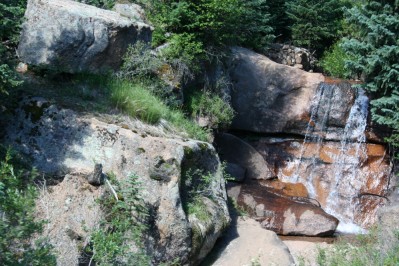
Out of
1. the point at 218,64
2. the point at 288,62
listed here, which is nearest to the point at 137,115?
the point at 218,64

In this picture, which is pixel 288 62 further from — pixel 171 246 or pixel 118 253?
pixel 118 253

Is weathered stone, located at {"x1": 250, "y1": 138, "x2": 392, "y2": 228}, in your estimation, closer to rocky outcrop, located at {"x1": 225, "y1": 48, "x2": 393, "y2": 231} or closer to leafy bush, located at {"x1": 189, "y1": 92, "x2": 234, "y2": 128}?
rocky outcrop, located at {"x1": 225, "y1": 48, "x2": 393, "y2": 231}

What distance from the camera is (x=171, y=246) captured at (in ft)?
20.7

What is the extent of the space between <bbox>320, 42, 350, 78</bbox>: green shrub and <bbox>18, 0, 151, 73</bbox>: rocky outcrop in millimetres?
8498

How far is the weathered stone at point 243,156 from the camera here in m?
12.0

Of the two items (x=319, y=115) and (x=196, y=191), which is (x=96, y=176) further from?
(x=319, y=115)

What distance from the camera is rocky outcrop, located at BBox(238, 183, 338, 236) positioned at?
9.81m

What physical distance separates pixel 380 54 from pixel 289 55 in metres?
4.32

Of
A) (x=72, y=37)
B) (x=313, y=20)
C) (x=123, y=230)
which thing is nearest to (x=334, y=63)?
(x=313, y=20)

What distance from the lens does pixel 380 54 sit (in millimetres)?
11234

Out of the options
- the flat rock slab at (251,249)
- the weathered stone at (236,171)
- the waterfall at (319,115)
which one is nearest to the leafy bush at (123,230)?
the flat rock slab at (251,249)

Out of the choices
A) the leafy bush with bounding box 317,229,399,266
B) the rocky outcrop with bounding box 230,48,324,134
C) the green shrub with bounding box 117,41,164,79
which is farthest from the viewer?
the rocky outcrop with bounding box 230,48,324,134

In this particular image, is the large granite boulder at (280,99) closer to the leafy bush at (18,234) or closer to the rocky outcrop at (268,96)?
the rocky outcrop at (268,96)

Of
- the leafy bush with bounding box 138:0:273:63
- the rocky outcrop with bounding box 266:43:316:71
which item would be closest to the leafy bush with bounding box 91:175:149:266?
the leafy bush with bounding box 138:0:273:63
